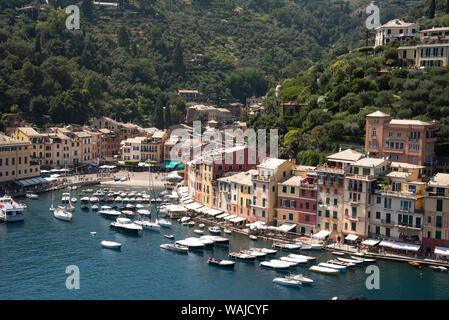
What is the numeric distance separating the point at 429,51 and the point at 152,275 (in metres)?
49.5

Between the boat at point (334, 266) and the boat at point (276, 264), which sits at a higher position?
the boat at point (334, 266)

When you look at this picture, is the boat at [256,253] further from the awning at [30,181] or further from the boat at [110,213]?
the awning at [30,181]

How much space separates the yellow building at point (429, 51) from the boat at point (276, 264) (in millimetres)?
40553

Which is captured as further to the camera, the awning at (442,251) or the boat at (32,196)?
the boat at (32,196)

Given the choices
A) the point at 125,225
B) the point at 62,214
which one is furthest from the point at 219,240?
the point at 62,214

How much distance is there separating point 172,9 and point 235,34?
23007mm

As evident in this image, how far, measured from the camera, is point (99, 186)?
8656 centimetres

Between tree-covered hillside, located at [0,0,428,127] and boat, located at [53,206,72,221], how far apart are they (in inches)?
1716

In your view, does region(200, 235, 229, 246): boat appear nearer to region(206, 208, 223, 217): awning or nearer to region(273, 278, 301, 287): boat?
region(206, 208, 223, 217): awning

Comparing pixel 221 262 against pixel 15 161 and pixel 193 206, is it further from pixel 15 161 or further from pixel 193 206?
pixel 15 161

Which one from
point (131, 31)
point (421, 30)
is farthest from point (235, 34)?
point (421, 30)

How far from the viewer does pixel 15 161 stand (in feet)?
274

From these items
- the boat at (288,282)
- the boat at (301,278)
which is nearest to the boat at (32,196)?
the boat at (288,282)

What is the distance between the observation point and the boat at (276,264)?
49.7m
